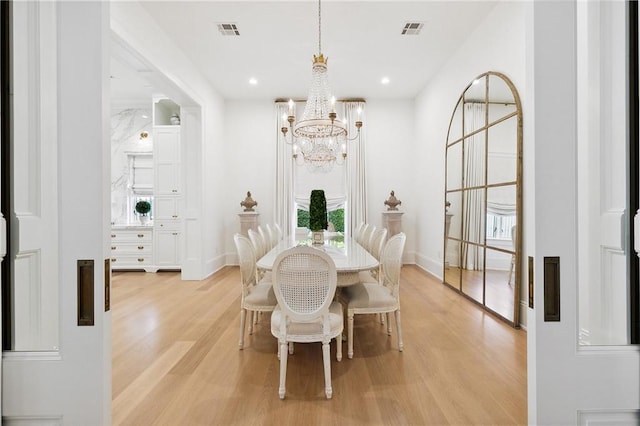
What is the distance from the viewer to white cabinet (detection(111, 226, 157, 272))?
5.72m

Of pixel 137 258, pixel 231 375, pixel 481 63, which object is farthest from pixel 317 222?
pixel 137 258

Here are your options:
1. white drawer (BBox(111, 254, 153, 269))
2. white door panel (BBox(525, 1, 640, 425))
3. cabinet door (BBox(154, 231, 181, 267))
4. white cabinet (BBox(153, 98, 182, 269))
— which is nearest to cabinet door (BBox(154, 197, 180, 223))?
white cabinet (BBox(153, 98, 182, 269))

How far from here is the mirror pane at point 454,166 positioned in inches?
168

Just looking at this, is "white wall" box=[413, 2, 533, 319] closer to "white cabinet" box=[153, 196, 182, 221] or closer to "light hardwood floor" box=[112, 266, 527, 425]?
"light hardwood floor" box=[112, 266, 527, 425]

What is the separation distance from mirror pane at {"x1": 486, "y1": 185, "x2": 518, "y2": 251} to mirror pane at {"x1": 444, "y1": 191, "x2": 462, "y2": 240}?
2.47 feet

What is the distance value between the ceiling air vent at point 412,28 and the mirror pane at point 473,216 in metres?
2.06

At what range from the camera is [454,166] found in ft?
14.6

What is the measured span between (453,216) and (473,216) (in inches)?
26.0

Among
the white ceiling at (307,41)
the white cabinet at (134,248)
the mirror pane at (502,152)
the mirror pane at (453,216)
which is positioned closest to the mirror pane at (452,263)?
the mirror pane at (453,216)

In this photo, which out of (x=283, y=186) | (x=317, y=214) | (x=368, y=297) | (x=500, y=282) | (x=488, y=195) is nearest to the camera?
Answer: (x=368, y=297)

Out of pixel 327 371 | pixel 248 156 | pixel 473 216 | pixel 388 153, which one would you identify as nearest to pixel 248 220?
pixel 248 156

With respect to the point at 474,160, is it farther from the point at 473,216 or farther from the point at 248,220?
the point at 248,220

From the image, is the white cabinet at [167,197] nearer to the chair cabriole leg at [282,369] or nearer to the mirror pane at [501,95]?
the chair cabriole leg at [282,369]

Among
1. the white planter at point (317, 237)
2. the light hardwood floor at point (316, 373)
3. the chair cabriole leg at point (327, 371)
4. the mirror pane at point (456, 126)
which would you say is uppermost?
the mirror pane at point (456, 126)
